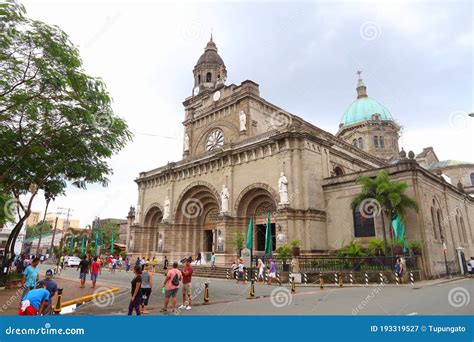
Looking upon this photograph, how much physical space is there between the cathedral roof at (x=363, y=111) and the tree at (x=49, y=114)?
46.0m

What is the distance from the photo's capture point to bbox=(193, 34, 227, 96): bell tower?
4522cm

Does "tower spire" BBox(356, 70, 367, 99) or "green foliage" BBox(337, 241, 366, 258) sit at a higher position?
"tower spire" BBox(356, 70, 367, 99)

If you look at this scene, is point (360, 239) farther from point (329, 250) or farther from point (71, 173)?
point (71, 173)

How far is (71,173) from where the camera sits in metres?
18.3

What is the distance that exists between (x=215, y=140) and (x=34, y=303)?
34152 millimetres

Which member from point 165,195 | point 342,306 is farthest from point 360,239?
point 165,195

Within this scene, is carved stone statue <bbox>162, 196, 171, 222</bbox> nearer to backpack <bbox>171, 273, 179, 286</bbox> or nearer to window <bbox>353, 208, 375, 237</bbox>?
window <bbox>353, 208, 375, 237</bbox>

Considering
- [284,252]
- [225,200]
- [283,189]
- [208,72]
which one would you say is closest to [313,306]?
[284,252]

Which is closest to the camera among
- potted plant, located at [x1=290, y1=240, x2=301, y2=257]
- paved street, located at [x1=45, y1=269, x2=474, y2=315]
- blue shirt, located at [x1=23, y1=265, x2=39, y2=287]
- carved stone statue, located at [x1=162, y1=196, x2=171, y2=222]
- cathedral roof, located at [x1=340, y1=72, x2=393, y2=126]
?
paved street, located at [x1=45, y1=269, x2=474, y2=315]

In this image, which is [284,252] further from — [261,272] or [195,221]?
[195,221]

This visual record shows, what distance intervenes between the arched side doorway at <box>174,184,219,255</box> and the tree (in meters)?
19.3

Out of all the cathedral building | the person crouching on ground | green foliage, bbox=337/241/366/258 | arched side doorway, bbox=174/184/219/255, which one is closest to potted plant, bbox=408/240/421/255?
the cathedral building

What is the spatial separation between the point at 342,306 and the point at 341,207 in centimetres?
1755

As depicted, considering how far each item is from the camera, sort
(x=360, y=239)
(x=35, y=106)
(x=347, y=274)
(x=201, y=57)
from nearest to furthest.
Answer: (x=35, y=106)
(x=347, y=274)
(x=360, y=239)
(x=201, y=57)
